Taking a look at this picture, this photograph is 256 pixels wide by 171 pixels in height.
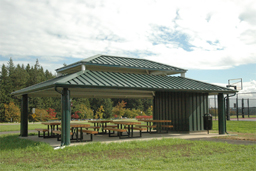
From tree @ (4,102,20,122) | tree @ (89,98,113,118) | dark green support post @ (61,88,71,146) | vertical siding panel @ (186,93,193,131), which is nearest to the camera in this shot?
dark green support post @ (61,88,71,146)

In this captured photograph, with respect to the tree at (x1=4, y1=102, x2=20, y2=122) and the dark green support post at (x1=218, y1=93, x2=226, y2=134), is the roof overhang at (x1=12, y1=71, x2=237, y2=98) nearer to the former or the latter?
the dark green support post at (x1=218, y1=93, x2=226, y2=134)

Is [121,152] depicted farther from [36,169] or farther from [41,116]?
[41,116]

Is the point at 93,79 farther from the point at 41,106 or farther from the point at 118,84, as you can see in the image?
the point at 41,106

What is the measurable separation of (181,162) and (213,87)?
8.95m

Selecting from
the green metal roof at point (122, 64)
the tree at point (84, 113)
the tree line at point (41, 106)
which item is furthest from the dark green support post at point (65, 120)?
the tree at point (84, 113)

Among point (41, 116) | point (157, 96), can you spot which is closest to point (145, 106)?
point (41, 116)

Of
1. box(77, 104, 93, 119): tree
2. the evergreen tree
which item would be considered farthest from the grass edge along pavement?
the evergreen tree

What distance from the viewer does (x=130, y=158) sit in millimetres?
8344

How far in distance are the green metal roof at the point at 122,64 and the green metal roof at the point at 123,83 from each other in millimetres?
645

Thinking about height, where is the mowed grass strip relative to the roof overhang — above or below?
below

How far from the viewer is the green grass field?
7.18 metres

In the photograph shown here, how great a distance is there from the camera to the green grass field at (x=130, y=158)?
7.18 metres

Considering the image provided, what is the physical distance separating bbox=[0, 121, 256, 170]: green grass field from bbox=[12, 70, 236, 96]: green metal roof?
2493mm

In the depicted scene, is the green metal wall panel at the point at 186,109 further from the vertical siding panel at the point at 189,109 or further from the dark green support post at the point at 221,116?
the dark green support post at the point at 221,116
